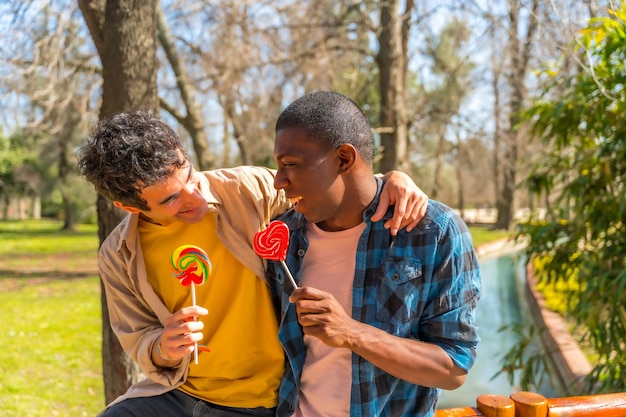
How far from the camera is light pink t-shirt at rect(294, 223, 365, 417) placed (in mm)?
1682

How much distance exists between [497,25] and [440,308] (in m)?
5.20

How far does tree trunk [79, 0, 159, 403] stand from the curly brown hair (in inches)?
43.1

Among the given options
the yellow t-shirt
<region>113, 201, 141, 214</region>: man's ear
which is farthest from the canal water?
<region>113, 201, 141, 214</region>: man's ear

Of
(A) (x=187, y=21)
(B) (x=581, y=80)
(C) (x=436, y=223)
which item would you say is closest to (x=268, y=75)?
(A) (x=187, y=21)

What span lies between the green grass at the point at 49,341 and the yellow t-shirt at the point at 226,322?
10.5 ft

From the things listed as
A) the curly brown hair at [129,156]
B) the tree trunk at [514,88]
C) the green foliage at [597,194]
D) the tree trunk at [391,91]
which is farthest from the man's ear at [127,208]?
the tree trunk at [391,91]

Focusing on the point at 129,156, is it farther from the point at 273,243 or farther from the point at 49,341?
the point at 49,341

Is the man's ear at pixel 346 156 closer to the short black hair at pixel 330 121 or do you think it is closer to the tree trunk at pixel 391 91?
the short black hair at pixel 330 121

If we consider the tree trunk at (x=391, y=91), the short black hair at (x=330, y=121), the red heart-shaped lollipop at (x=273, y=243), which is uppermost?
the tree trunk at (x=391, y=91)

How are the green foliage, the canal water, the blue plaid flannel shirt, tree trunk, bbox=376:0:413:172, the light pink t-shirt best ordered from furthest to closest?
tree trunk, bbox=376:0:413:172 < the canal water < the green foliage < the light pink t-shirt < the blue plaid flannel shirt

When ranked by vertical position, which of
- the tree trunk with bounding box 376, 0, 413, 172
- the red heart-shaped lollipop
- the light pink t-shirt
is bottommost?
the light pink t-shirt

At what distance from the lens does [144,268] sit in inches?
75.2

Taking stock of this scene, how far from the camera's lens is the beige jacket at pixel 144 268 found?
1873mm

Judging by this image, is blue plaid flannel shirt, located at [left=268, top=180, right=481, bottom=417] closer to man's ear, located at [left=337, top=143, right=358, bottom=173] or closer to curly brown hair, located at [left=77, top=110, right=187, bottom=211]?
man's ear, located at [left=337, top=143, right=358, bottom=173]
